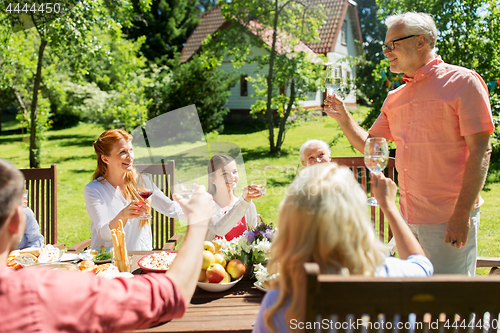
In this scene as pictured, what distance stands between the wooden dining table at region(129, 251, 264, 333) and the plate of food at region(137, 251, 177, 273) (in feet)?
0.88

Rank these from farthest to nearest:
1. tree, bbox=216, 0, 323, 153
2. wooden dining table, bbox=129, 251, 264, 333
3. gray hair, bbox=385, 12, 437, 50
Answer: tree, bbox=216, 0, 323, 153 < gray hair, bbox=385, 12, 437, 50 < wooden dining table, bbox=129, 251, 264, 333

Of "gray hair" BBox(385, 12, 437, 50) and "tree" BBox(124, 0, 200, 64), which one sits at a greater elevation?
"tree" BBox(124, 0, 200, 64)

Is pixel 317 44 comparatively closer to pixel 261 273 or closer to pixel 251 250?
pixel 251 250

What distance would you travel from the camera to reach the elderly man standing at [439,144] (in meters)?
2.09

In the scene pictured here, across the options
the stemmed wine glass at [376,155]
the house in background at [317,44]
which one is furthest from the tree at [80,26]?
the house in background at [317,44]

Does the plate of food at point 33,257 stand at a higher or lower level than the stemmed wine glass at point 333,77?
lower

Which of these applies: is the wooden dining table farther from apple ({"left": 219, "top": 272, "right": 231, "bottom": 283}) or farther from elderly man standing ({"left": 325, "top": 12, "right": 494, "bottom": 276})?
elderly man standing ({"left": 325, "top": 12, "right": 494, "bottom": 276})

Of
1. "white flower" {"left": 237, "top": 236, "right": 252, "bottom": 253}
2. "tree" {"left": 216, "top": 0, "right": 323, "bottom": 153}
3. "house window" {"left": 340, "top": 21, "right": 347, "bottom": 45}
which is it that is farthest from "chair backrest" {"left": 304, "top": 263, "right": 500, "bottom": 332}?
"house window" {"left": 340, "top": 21, "right": 347, "bottom": 45}

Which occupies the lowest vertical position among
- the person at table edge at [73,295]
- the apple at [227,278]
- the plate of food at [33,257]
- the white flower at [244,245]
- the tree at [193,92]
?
the apple at [227,278]

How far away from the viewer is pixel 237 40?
10.5 meters

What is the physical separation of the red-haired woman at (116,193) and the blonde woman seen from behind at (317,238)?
181 centimetres

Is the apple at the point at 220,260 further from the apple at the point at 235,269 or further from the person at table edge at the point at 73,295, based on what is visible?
the person at table edge at the point at 73,295

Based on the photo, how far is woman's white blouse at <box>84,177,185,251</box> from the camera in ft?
9.35

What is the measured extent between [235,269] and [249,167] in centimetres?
649
